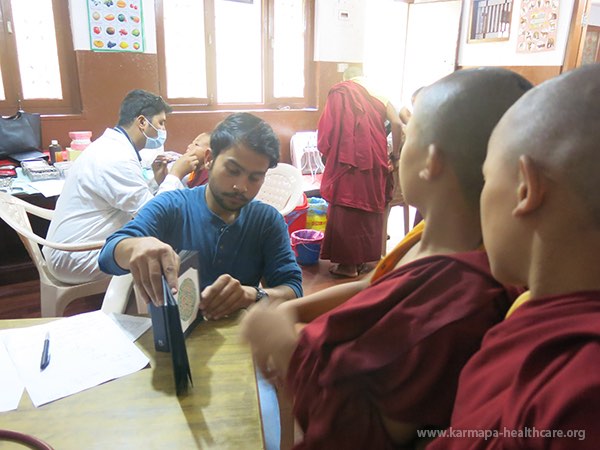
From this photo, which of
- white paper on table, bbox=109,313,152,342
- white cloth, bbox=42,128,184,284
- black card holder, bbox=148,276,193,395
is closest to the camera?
black card holder, bbox=148,276,193,395

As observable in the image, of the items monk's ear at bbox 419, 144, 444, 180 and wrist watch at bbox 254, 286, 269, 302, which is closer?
monk's ear at bbox 419, 144, 444, 180

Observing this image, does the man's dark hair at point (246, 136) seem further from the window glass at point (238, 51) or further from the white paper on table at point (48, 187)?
the window glass at point (238, 51)

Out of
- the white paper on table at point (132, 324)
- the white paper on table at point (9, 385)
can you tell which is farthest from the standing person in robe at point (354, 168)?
the white paper on table at point (9, 385)

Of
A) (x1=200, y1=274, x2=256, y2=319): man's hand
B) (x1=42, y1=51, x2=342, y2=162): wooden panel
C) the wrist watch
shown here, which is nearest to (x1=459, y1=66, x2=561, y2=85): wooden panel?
(x1=42, y1=51, x2=342, y2=162): wooden panel

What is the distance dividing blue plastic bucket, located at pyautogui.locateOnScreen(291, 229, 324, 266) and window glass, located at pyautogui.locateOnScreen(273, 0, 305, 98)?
1.60 metres

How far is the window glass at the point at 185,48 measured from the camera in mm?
3707

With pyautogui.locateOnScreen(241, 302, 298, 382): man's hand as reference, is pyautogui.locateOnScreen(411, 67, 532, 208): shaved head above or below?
above

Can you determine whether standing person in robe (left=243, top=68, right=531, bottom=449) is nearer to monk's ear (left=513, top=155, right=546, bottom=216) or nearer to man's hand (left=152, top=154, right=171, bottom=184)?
monk's ear (left=513, top=155, right=546, bottom=216)

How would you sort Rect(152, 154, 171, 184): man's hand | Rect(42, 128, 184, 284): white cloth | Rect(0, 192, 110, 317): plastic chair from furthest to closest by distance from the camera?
Rect(152, 154, 171, 184): man's hand
Rect(42, 128, 184, 284): white cloth
Rect(0, 192, 110, 317): plastic chair

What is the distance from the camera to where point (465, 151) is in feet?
1.87

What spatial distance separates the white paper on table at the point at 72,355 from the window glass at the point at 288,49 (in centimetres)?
368

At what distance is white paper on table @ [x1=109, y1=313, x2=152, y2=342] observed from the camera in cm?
100

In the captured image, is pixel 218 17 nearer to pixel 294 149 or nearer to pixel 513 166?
pixel 294 149

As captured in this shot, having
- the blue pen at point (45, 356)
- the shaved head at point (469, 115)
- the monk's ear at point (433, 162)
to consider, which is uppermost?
the shaved head at point (469, 115)
